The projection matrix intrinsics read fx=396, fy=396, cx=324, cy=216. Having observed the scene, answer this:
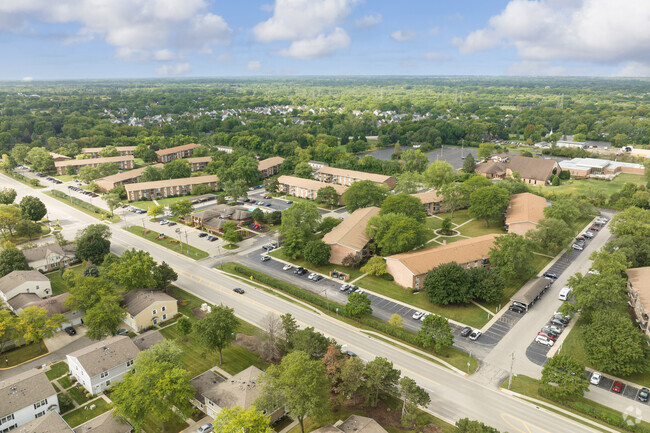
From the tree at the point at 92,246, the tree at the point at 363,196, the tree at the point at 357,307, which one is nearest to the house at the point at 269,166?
the tree at the point at 363,196

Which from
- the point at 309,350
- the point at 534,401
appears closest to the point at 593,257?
the point at 534,401

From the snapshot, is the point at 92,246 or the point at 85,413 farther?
the point at 92,246

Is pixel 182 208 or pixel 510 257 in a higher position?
pixel 510 257

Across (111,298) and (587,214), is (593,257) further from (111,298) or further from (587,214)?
(111,298)

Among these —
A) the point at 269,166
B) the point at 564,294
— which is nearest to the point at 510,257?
the point at 564,294

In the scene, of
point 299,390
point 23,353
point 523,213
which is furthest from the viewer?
point 523,213

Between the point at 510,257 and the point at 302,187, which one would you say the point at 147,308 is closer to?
the point at 510,257
